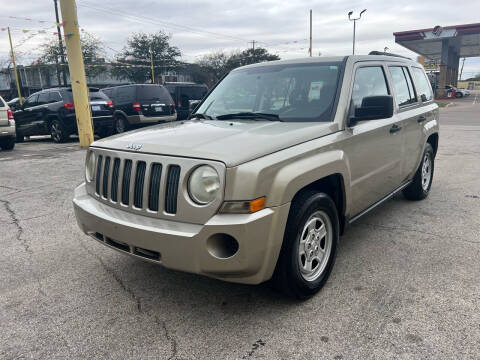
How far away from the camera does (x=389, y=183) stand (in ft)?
13.4

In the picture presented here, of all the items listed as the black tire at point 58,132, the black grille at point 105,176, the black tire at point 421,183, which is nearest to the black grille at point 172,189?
the black grille at point 105,176

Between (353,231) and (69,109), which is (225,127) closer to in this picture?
(353,231)

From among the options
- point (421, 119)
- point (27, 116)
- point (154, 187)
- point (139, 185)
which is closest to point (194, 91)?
point (27, 116)

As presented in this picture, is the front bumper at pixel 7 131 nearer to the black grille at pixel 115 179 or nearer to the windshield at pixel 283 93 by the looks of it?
the windshield at pixel 283 93

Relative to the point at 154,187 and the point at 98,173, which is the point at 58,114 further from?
the point at 154,187

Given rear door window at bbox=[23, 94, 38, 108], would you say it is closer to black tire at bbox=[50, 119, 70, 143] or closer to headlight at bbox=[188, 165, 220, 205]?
black tire at bbox=[50, 119, 70, 143]

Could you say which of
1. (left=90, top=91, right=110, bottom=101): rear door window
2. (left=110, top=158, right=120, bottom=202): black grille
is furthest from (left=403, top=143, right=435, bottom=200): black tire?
(left=90, top=91, right=110, bottom=101): rear door window

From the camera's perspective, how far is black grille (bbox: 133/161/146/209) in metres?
2.66

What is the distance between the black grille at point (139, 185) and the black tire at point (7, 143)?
377 inches

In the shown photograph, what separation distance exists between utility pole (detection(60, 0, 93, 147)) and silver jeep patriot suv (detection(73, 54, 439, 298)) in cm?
741

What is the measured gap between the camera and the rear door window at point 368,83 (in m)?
3.54

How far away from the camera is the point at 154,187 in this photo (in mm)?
2586

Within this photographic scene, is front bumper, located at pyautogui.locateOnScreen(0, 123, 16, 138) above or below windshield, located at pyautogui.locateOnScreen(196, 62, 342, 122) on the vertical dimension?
below

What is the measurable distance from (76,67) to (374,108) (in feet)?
29.9
